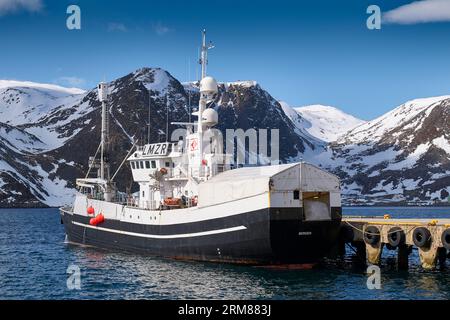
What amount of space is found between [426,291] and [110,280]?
19568 millimetres

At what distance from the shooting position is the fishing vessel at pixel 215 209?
126 feet

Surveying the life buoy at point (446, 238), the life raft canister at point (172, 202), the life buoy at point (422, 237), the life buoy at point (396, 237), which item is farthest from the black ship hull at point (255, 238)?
the life buoy at point (446, 238)

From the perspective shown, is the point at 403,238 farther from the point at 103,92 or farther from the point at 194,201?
the point at 103,92

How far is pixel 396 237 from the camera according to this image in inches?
1674

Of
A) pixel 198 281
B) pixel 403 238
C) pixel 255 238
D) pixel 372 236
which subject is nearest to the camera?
pixel 198 281

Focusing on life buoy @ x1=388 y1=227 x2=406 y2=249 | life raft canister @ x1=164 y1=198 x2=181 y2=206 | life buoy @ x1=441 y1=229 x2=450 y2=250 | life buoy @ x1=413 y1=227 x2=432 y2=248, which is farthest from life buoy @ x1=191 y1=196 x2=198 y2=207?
life buoy @ x1=441 y1=229 x2=450 y2=250

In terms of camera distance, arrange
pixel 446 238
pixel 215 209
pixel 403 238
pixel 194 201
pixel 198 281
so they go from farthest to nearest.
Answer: pixel 194 201 → pixel 403 238 → pixel 215 209 → pixel 446 238 → pixel 198 281

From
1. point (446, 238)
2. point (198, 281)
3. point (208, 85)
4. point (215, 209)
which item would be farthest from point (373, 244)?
point (208, 85)

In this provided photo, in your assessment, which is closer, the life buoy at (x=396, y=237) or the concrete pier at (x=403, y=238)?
the concrete pier at (x=403, y=238)

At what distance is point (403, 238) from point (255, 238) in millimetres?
11640

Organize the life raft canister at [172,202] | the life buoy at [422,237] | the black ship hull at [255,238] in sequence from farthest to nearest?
the life raft canister at [172,202]
the life buoy at [422,237]
the black ship hull at [255,238]

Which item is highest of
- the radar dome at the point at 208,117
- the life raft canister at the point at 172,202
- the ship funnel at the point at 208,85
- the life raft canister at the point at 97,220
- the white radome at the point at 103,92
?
the white radome at the point at 103,92

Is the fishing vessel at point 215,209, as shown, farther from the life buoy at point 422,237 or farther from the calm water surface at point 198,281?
the life buoy at point 422,237
